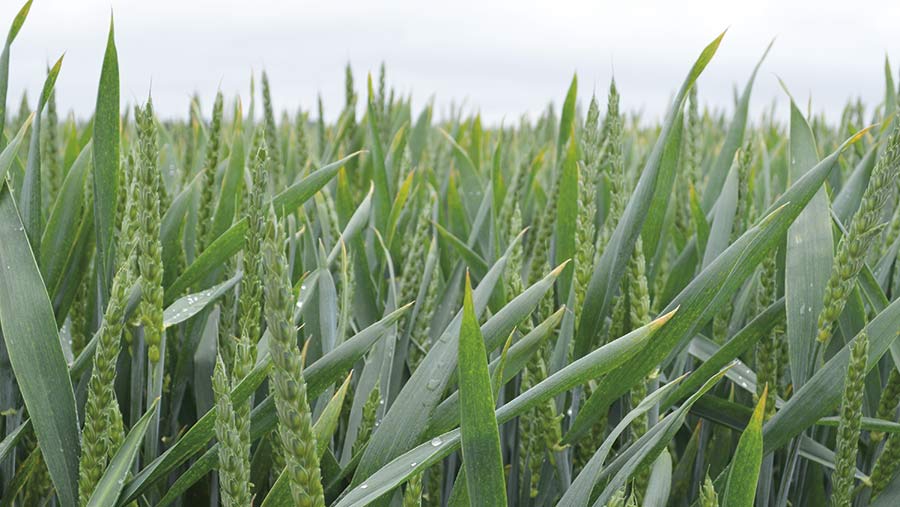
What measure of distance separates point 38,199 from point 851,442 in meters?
0.87

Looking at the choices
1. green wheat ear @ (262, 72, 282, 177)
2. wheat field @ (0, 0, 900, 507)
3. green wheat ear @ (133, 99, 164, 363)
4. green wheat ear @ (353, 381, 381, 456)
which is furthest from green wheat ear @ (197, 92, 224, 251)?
green wheat ear @ (262, 72, 282, 177)

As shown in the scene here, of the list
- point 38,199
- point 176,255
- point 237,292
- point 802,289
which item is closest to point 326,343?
point 237,292

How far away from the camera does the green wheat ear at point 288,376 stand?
16.0 inches

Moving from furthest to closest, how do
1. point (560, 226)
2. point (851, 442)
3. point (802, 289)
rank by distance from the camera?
point (560, 226) → point (802, 289) → point (851, 442)

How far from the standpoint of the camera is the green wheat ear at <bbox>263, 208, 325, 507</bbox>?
1.34ft

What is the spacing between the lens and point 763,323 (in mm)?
902

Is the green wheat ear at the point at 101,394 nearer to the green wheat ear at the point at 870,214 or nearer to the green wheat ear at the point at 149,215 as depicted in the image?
the green wheat ear at the point at 149,215

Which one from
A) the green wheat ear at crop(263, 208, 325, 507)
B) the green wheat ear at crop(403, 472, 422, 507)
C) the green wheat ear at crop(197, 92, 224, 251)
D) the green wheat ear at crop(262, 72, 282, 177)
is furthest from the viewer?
the green wheat ear at crop(262, 72, 282, 177)

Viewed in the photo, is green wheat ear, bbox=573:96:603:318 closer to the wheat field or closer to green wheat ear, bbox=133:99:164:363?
the wheat field

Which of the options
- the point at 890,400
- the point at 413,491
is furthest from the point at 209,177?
the point at 890,400

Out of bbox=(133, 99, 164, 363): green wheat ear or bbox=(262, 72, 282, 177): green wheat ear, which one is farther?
bbox=(262, 72, 282, 177): green wheat ear

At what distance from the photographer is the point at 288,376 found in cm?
43

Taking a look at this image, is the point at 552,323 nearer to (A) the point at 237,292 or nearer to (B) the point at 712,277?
(B) the point at 712,277

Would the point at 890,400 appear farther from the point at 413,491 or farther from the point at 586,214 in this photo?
the point at 413,491
